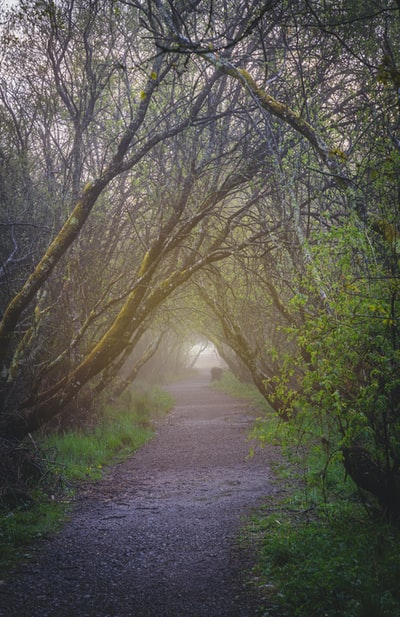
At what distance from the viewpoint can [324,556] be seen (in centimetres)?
491

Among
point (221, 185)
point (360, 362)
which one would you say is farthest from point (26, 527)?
point (221, 185)

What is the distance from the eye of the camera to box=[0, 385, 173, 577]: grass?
6258 millimetres

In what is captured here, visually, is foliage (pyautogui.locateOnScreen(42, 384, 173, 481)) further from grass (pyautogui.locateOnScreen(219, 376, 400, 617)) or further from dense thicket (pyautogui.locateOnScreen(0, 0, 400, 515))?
grass (pyautogui.locateOnScreen(219, 376, 400, 617))

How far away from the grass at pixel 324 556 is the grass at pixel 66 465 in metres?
2.75

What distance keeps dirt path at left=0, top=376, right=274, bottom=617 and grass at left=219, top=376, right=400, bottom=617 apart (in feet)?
0.91

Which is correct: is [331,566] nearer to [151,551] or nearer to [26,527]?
[151,551]

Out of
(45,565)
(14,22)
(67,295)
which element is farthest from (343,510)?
(14,22)

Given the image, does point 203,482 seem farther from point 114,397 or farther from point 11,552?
point 114,397

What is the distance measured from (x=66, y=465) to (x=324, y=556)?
644 centimetres

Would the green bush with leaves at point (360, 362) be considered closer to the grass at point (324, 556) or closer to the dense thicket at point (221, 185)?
the dense thicket at point (221, 185)

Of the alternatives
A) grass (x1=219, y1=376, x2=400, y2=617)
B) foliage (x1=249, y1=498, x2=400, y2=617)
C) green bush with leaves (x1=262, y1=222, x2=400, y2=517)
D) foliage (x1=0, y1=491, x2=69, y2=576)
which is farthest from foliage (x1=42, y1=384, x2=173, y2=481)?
green bush with leaves (x1=262, y1=222, x2=400, y2=517)

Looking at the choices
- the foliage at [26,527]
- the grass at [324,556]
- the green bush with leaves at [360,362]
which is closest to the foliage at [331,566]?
the grass at [324,556]

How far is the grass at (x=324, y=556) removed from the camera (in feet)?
13.2

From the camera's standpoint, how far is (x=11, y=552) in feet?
19.2
